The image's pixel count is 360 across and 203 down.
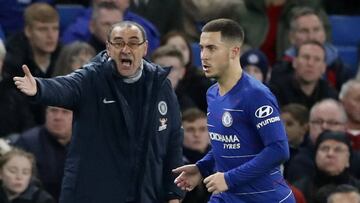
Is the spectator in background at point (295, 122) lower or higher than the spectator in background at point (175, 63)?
lower

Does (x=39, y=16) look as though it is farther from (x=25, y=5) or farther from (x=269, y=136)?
(x=269, y=136)

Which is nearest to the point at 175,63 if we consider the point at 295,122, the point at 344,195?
the point at 295,122

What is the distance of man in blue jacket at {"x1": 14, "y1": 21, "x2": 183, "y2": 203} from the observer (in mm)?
7699

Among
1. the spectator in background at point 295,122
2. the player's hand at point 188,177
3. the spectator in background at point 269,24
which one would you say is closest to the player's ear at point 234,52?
the player's hand at point 188,177

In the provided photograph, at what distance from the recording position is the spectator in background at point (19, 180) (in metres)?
8.64

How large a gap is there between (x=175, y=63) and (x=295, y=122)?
113 cm

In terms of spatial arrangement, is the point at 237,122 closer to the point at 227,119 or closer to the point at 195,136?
the point at 227,119

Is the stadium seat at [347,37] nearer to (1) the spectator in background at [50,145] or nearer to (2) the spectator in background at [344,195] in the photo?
(2) the spectator in background at [344,195]

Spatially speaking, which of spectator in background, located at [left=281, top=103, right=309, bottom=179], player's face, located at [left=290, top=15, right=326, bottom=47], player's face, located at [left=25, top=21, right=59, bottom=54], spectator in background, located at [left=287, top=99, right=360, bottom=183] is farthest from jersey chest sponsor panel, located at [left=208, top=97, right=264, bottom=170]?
player's face, located at [left=290, top=15, right=326, bottom=47]

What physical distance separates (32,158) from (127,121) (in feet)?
4.43

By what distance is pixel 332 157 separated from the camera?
965cm

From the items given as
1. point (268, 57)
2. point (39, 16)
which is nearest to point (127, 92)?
point (39, 16)

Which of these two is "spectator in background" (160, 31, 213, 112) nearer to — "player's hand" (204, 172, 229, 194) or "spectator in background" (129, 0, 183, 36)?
"spectator in background" (129, 0, 183, 36)

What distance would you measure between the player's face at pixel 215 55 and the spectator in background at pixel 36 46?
3.03m
